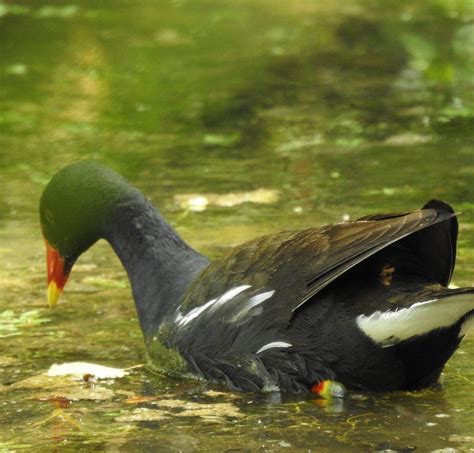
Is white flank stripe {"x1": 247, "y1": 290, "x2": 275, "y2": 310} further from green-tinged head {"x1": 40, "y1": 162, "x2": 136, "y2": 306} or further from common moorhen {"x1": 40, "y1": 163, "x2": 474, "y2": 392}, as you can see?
green-tinged head {"x1": 40, "y1": 162, "x2": 136, "y2": 306}

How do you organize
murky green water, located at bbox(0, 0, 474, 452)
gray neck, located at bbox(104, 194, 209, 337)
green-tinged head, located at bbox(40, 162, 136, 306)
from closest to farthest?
murky green water, located at bbox(0, 0, 474, 452) < gray neck, located at bbox(104, 194, 209, 337) < green-tinged head, located at bbox(40, 162, 136, 306)

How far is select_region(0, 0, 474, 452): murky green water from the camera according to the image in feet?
16.6

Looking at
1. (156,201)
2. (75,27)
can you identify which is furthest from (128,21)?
(156,201)

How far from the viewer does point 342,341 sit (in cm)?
507

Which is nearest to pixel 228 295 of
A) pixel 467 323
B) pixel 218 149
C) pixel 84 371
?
pixel 84 371

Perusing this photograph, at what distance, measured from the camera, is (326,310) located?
5105 mm

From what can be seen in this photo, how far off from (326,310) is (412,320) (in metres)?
0.32

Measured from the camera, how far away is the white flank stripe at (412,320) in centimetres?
491

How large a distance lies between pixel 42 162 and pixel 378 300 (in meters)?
5.11

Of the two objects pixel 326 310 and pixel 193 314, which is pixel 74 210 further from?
pixel 326 310

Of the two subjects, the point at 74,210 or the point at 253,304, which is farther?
the point at 74,210

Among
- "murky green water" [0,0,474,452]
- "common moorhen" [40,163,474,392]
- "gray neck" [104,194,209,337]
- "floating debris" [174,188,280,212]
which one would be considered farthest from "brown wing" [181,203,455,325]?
"floating debris" [174,188,280,212]

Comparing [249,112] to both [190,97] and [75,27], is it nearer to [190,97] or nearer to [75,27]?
[190,97]

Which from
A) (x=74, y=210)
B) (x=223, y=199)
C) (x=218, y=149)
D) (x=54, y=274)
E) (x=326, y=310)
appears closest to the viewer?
(x=326, y=310)
